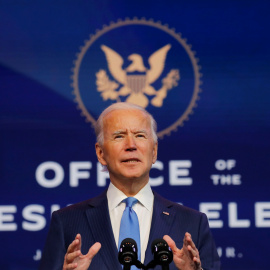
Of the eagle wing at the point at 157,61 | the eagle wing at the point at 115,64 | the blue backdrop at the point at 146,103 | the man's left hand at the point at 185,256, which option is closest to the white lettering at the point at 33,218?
the blue backdrop at the point at 146,103

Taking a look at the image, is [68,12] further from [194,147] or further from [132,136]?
[132,136]

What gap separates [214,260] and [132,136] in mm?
629

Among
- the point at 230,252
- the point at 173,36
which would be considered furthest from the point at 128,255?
the point at 173,36

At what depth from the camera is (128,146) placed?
2.46 meters

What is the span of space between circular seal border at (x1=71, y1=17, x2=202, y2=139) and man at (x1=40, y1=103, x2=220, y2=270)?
1.28 meters

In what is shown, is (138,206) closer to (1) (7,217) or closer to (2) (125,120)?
(2) (125,120)

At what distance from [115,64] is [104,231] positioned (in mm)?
1698

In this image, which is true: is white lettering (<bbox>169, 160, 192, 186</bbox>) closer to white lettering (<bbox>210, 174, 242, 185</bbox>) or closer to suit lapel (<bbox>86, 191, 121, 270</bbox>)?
white lettering (<bbox>210, 174, 242, 185</bbox>)

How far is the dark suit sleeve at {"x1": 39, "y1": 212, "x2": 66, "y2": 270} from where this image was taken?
239 cm

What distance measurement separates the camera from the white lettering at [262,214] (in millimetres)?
3834

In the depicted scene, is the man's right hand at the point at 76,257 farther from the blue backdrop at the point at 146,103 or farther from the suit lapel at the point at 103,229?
the blue backdrop at the point at 146,103

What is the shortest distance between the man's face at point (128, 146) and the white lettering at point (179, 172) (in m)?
1.27

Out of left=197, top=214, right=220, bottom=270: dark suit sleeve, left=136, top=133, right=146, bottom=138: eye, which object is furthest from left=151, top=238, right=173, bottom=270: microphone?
left=136, top=133, right=146, bottom=138: eye

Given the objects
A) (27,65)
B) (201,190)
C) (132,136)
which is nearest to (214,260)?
(132,136)
